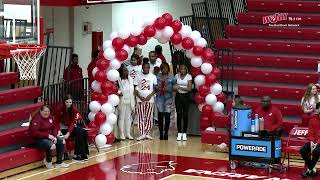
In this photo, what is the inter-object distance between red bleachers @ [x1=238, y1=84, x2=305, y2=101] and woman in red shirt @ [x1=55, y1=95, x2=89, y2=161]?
3790 mm

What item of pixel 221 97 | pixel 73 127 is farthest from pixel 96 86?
pixel 221 97

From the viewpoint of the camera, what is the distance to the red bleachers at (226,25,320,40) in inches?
711

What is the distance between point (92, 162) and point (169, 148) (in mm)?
2092

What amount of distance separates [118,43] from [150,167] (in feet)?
10.3

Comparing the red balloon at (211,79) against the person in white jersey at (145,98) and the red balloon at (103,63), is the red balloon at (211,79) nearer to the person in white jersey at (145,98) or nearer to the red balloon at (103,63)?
the person in white jersey at (145,98)

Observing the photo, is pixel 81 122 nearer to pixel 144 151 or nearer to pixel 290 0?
pixel 144 151

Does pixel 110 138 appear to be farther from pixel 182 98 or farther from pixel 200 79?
pixel 200 79

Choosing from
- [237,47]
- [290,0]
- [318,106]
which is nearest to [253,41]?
[237,47]

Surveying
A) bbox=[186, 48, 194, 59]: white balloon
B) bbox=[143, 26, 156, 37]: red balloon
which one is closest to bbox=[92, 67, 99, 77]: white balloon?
bbox=[143, 26, 156, 37]: red balloon

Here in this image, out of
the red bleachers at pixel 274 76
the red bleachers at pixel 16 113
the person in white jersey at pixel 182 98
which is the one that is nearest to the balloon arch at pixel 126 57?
the person in white jersey at pixel 182 98

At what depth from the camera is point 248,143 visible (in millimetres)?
14320

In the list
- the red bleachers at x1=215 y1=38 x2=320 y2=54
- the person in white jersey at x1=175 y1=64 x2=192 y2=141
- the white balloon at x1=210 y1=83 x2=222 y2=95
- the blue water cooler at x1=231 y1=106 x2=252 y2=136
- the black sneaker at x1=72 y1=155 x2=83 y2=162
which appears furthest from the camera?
the red bleachers at x1=215 y1=38 x2=320 y2=54

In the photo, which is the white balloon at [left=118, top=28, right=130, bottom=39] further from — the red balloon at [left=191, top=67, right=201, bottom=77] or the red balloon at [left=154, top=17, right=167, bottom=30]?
the red balloon at [left=191, top=67, right=201, bottom=77]

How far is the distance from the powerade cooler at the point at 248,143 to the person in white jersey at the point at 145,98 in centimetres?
291
